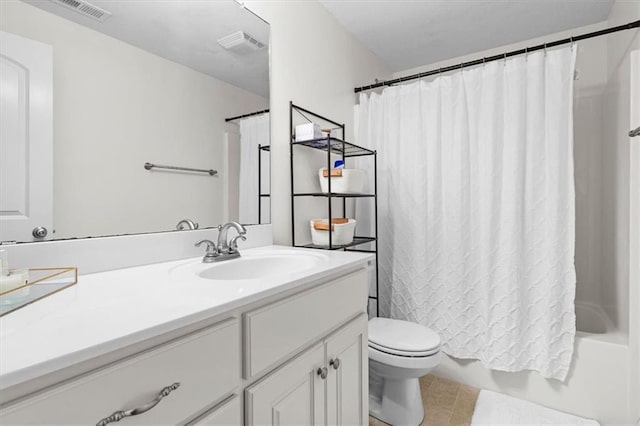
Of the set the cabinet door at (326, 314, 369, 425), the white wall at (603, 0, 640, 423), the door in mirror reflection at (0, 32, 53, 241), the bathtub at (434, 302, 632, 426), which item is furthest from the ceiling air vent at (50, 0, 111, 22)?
the bathtub at (434, 302, 632, 426)

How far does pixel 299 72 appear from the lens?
5.92 ft

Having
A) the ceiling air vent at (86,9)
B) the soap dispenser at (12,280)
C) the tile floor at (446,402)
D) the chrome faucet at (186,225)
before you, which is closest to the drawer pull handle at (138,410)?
the soap dispenser at (12,280)

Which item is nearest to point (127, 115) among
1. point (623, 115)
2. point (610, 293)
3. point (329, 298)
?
point (329, 298)

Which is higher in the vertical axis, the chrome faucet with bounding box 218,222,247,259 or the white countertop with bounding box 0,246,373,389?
the chrome faucet with bounding box 218,222,247,259

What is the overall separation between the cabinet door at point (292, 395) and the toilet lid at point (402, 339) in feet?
1.96

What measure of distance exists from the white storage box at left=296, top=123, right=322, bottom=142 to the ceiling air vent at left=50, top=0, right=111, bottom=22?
0.88 metres

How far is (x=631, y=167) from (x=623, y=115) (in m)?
0.40

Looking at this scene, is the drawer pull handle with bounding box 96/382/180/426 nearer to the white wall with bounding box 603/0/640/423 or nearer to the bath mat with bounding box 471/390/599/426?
the bath mat with bounding box 471/390/599/426

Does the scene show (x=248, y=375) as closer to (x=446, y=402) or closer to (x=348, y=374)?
(x=348, y=374)

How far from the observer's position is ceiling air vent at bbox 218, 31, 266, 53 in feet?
4.72

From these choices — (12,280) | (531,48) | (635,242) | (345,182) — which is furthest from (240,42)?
(635,242)

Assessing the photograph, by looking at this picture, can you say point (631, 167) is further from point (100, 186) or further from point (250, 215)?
point (100, 186)

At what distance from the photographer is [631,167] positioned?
156 cm

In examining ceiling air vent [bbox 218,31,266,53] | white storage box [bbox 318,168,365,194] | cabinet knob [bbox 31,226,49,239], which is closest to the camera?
cabinet knob [bbox 31,226,49,239]
